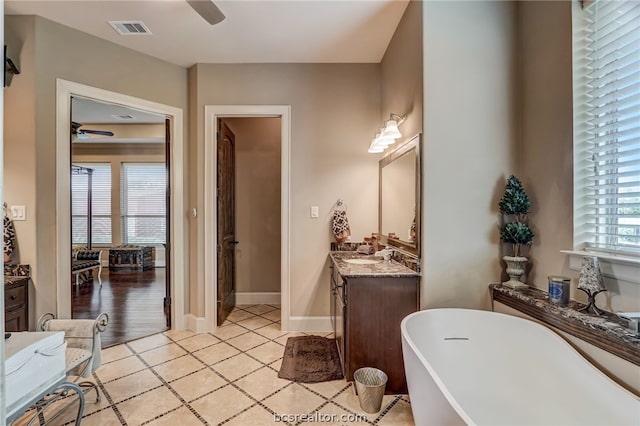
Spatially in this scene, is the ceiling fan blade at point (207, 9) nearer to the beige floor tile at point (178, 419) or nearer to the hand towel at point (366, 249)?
the hand towel at point (366, 249)

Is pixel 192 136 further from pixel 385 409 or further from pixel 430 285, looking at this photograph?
pixel 385 409

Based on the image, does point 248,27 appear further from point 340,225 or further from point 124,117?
point 124,117

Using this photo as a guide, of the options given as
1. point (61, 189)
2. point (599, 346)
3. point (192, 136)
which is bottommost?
point (599, 346)

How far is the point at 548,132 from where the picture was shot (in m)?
1.94

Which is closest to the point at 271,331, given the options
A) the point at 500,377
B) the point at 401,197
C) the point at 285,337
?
the point at 285,337

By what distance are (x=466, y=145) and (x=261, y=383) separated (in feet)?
7.41

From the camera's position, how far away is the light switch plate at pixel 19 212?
98.8 inches

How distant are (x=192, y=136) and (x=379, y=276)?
245 cm

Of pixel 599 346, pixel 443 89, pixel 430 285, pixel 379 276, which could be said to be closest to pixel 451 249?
pixel 430 285

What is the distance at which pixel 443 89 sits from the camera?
2.16 metres

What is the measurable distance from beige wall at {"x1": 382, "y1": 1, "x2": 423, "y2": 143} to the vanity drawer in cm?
320

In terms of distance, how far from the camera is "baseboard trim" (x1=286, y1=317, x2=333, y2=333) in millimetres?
3338

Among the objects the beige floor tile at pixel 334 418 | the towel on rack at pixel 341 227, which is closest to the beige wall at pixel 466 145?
the beige floor tile at pixel 334 418

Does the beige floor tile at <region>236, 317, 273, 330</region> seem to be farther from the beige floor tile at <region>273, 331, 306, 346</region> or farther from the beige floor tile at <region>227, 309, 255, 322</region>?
the beige floor tile at <region>273, 331, 306, 346</region>
